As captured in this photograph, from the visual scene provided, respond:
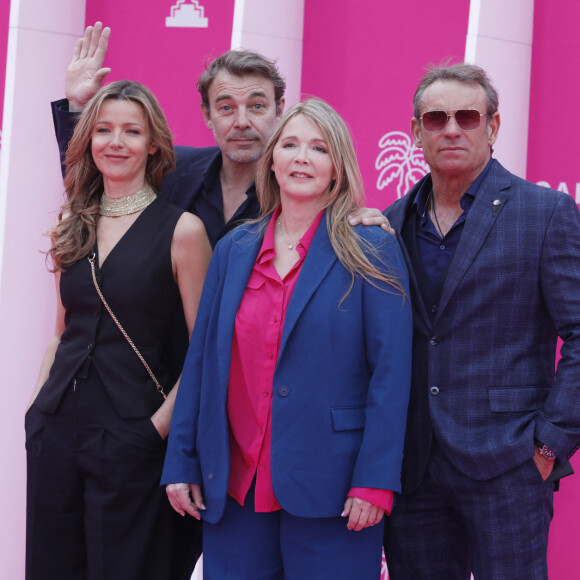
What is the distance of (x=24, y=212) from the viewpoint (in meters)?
3.83

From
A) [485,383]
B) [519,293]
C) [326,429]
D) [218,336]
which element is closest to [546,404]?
[485,383]

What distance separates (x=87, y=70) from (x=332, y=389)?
5.02 ft

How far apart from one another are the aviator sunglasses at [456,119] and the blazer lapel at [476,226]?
0.18m

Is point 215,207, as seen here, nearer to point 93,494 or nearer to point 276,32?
point 93,494

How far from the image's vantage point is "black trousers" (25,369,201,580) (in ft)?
7.53

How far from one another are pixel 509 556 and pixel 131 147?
1665mm

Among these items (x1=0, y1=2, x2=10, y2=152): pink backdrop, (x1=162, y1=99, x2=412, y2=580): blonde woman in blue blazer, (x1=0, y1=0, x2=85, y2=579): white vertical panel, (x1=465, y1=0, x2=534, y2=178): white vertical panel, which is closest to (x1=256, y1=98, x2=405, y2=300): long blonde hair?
(x1=162, y1=99, x2=412, y2=580): blonde woman in blue blazer

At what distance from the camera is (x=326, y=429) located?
2.02 m

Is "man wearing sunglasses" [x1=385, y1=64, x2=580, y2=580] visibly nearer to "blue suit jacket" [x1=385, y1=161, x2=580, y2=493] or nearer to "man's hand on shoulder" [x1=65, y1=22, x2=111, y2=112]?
"blue suit jacket" [x1=385, y1=161, x2=580, y2=493]

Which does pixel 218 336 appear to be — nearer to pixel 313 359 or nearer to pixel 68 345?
pixel 313 359

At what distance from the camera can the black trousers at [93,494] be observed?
7.53 ft

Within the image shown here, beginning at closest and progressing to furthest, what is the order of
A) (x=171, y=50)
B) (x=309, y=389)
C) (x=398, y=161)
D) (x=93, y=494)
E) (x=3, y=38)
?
(x=309, y=389) → (x=93, y=494) → (x=398, y=161) → (x=171, y=50) → (x=3, y=38)

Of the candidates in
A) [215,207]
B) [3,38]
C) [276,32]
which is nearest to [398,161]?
[276,32]

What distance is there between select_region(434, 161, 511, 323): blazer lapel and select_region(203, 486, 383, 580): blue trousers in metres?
0.66
